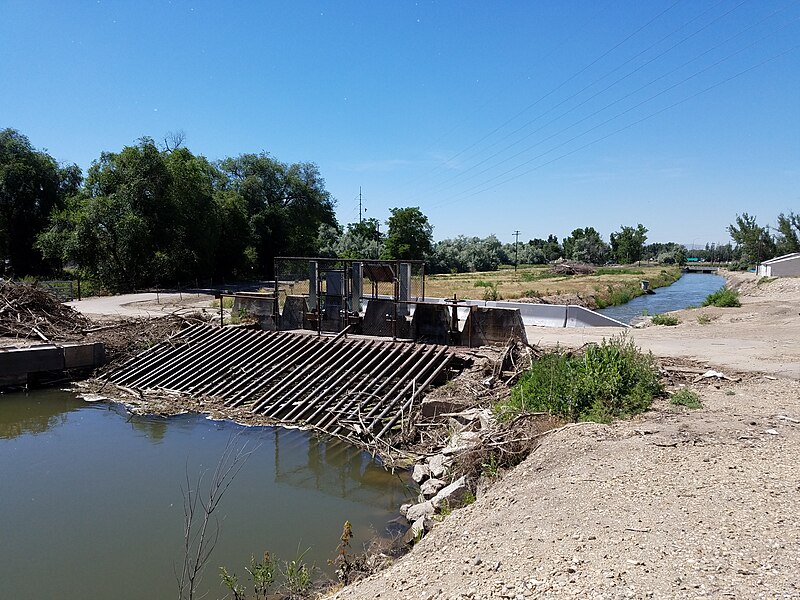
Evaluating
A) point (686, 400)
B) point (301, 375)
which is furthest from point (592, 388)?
point (301, 375)

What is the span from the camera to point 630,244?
129 meters

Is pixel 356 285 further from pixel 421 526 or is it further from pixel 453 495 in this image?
pixel 421 526

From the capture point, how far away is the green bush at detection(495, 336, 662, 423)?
904cm

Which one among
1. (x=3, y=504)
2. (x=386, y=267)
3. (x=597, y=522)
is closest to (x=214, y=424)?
(x=3, y=504)

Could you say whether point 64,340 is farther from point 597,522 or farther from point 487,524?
point 597,522

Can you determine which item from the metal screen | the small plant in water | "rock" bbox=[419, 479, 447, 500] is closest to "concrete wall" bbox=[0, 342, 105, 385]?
the metal screen

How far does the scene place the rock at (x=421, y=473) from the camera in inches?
368

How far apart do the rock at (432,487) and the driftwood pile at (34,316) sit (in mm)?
14300

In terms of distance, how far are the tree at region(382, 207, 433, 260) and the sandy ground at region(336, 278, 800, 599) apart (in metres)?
58.4

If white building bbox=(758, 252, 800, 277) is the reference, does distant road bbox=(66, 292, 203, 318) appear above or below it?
below

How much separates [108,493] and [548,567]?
775 centimetres

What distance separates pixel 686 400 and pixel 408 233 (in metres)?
59.6

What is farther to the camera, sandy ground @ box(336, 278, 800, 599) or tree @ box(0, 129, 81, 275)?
tree @ box(0, 129, 81, 275)

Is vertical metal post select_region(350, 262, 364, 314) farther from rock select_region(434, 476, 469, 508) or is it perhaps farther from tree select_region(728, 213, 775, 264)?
tree select_region(728, 213, 775, 264)
